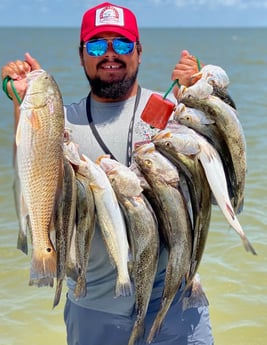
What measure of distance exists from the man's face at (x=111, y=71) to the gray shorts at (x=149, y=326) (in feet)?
4.38

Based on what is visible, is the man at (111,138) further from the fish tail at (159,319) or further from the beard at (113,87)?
the fish tail at (159,319)

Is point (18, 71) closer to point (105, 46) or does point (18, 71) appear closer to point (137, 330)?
point (105, 46)

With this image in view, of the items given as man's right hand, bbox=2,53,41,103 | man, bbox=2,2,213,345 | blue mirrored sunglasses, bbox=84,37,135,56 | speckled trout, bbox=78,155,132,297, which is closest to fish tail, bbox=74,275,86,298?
speckled trout, bbox=78,155,132,297

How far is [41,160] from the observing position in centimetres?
282

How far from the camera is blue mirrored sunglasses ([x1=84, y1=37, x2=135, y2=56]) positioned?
11.8 ft

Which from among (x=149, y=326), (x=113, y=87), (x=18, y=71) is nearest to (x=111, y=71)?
(x=113, y=87)

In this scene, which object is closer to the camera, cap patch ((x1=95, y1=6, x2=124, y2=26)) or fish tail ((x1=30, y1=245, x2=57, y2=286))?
fish tail ((x1=30, y1=245, x2=57, y2=286))

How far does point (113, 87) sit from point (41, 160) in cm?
109

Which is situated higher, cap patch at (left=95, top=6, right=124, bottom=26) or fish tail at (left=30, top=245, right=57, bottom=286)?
cap patch at (left=95, top=6, right=124, bottom=26)

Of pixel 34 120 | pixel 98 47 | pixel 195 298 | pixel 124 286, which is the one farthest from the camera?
pixel 98 47

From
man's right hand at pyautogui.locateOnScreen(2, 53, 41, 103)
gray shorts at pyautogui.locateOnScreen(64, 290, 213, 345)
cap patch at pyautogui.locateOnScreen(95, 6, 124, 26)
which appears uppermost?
cap patch at pyautogui.locateOnScreen(95, 6, 124, 26)

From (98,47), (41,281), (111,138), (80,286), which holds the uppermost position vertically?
(98,47)

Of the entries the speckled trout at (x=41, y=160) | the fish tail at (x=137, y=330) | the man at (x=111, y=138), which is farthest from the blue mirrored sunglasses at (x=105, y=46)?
the fish tail at (x=137, y=330)

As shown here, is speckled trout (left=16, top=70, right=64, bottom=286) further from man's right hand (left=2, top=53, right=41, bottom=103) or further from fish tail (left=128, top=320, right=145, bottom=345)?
fish tail (left=128, top=320, right=145, bottom=345)
